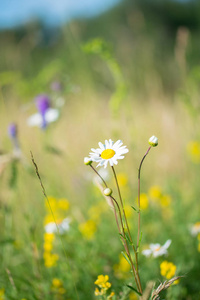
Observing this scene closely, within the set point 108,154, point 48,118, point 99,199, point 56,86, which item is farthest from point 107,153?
point 99,199

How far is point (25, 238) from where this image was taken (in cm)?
205

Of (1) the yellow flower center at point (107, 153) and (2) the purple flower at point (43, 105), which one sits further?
(2) the purple flower at point (43, 105)

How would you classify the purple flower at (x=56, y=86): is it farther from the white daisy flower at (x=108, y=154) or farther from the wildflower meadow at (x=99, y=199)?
the white daisy flower at (x=108, y=154)

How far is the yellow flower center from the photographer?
0.93 metres

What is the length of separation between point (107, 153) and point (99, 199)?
1.72m

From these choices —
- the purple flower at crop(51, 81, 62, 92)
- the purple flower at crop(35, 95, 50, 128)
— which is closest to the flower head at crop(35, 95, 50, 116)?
the purple flower at crop(35, 95, 50, 128)

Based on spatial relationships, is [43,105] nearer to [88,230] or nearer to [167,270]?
[88,230]

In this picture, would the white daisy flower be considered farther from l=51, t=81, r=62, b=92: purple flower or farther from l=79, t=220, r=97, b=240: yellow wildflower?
l=51, t=81, r=62, b=92: purple flower

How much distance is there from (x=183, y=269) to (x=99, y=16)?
→ 13430mm

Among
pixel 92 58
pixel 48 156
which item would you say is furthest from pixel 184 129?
pixel 92 58

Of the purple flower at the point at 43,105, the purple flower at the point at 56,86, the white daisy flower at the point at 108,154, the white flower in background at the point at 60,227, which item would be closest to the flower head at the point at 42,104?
the purple flower at the point at 43,105

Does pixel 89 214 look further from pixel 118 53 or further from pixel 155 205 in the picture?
pixel 118 53

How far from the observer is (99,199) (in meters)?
2.61

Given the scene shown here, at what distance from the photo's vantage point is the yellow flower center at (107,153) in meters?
0.93
